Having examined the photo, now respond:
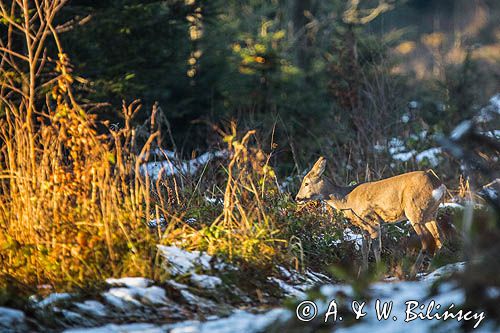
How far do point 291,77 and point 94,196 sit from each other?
11.8 m

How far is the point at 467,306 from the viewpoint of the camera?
516 cm

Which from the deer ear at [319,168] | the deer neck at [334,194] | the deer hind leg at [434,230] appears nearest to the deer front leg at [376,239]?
the deer hind leg at [434,230]

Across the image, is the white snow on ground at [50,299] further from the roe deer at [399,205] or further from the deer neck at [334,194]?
the deer neck at [334,194]

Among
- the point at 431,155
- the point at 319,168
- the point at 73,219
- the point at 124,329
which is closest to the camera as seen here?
the point at 124,329

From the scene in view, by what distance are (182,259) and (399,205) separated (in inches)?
131

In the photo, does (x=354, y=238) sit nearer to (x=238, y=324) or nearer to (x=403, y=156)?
(x=238, y=324)

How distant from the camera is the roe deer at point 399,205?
9.01 meters

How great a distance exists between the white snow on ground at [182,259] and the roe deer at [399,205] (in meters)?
2.44

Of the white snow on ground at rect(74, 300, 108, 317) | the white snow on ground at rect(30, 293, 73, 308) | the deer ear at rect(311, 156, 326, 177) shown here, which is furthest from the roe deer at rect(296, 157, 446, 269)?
the white snow on ground at rect(30, 293, 73, 308)

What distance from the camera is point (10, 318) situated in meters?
5.72

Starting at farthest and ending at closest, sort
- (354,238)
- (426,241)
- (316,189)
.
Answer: (316,189)
(354,238)
(426,241)

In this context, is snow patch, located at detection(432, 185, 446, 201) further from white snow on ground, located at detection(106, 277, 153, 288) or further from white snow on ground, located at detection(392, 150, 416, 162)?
white snow on ground, located at detection(392, 150, 416, 162)

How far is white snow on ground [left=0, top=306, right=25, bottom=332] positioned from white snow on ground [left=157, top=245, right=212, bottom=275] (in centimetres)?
121

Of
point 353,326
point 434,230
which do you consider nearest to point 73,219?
point 353,326
